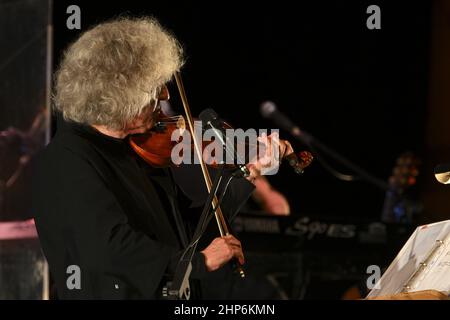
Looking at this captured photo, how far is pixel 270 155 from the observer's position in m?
2.47

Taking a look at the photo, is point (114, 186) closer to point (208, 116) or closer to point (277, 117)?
point (208, 116)

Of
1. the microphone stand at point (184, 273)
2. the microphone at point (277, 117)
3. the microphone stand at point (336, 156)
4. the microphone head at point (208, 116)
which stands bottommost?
the microphone stand at point (336, 156)

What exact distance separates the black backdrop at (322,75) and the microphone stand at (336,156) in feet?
0.30

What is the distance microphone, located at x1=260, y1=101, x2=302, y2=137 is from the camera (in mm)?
6148

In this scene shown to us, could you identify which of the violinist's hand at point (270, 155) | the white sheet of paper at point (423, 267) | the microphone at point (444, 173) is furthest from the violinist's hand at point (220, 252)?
the microphone at point (444, 173)

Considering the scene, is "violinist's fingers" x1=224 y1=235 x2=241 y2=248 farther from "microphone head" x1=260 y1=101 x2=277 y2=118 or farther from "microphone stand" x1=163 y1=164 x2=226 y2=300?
"microphone head" x1=260 y1=101 x2=277 y2=118

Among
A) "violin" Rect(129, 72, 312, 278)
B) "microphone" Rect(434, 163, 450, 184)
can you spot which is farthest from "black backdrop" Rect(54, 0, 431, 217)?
"microphone" Rect(434, 163, 450, 184)

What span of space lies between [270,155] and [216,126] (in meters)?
0.25

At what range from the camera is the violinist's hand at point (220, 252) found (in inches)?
85.8

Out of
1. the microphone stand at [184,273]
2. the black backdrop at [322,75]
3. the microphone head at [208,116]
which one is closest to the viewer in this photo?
the microphone stand at [184,273]

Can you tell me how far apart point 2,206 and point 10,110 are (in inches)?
16.1

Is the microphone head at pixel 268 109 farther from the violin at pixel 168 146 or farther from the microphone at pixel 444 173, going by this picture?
the microphone at pixel 444 173
